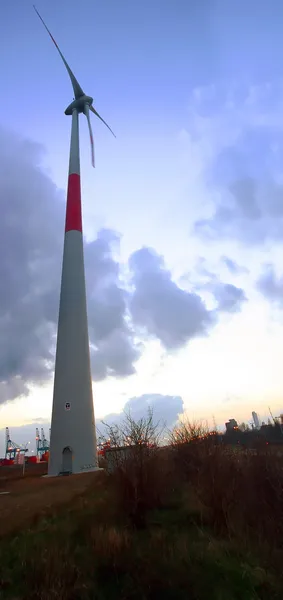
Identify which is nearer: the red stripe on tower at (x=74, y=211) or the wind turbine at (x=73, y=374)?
the wind turbine at (x=73, y=374)

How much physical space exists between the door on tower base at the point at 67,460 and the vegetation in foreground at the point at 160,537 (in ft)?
38.6

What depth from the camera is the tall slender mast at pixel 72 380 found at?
1033 inches

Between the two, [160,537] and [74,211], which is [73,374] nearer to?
[74,211]

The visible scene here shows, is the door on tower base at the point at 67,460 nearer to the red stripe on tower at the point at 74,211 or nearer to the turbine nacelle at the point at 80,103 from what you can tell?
the red stripe on tower at the point at 74,211

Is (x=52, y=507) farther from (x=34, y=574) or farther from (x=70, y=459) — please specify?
(x=70, y=459)

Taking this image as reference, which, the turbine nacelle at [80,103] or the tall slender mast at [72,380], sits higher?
the turbine nacelle at [80,103]

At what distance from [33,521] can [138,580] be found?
612cm

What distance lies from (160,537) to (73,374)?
19.2 m

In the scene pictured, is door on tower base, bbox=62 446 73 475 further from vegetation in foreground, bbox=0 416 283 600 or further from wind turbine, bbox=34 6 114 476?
vegetation in foreground, bbox=0 416 283 600

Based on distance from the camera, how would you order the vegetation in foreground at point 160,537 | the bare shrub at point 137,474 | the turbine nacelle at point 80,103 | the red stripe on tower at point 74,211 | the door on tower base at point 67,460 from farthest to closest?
1. the turbine nacelle at point 80,103
2. the red stripe on tower at point 74,211
3. the door on tower base at point 67,460
4. the bare shrub at point 137,474
5. the vegetation in foreground at point 160,537

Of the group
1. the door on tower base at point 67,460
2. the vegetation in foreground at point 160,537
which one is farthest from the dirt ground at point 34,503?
the door on tower base at point 67,460

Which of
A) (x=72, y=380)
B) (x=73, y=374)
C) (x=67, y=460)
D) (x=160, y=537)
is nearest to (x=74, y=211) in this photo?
(x=73, y=374)

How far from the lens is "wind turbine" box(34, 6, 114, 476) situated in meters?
26.2

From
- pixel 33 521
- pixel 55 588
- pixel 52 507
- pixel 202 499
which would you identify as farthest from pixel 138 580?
pixel 52 507
